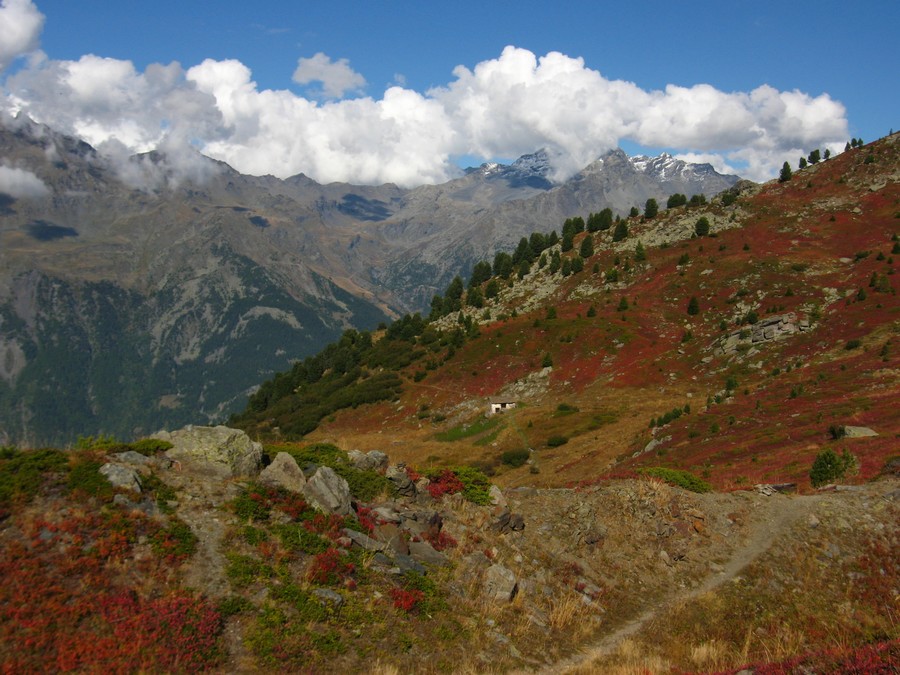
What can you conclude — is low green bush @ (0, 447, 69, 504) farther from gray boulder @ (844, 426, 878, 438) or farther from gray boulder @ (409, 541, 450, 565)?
gray boulder @ (844, 426, 878, 438)

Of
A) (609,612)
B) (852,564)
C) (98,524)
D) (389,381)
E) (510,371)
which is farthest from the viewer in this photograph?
(389,381)

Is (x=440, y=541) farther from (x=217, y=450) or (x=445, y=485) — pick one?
(x=217, y=450)

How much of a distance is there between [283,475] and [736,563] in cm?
1649

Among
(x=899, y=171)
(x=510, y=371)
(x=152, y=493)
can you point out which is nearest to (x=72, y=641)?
(x=152, y=493)

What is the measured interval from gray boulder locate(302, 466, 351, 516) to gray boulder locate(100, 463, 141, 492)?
4897mm

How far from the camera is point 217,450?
58.4 ft

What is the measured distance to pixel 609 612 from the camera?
55.5 ft

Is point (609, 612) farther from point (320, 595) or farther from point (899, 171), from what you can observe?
point (899, 171)

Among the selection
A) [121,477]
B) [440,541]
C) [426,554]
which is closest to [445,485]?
[440,541]

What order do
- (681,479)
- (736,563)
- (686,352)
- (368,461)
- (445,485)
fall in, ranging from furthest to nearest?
(686,352) < (681,479) < (445,485) < (368,461) < (736,563)

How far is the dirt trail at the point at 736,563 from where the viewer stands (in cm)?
1445

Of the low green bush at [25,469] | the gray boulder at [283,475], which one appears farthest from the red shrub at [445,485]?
→ the low green bush at [25,469]

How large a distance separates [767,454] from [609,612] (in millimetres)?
23616

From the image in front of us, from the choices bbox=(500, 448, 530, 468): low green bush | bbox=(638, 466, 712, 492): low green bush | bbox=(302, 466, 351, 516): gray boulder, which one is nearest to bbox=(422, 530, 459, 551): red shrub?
bbox=(302, 466, 351, 516): gray boulder
